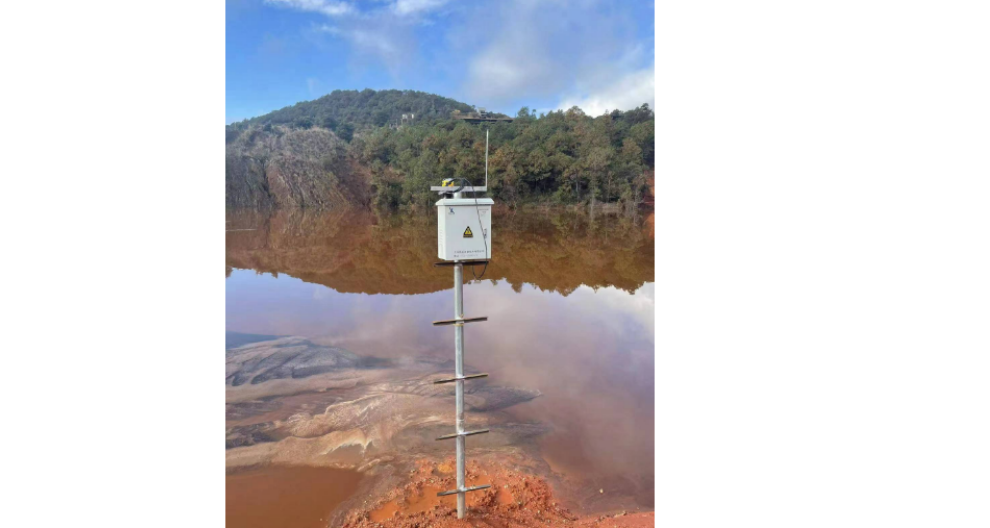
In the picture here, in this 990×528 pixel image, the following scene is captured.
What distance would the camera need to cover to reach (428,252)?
20453 mm

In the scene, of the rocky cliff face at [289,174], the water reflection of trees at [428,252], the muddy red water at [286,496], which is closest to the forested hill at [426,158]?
the rocky cliff face at [289,174]

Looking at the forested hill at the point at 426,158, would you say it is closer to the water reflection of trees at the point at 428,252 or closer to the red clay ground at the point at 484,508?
the water reflection of trees at the point at 428,252

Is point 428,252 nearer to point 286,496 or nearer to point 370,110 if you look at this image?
point 286,496

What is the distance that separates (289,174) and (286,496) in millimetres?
47334

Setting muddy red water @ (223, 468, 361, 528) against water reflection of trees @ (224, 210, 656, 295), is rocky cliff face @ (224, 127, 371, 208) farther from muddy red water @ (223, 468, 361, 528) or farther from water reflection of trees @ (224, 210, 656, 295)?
muddy red water @ (223, 468, 361, 528)

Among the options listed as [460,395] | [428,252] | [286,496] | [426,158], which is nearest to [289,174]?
[426,158]

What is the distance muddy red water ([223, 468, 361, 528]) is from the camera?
157 inches

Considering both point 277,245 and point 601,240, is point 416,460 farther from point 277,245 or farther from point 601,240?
point 277,245

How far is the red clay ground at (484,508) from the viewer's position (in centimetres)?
372

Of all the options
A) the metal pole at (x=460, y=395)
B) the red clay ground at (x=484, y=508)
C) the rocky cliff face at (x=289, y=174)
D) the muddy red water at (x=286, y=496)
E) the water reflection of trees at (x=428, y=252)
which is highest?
the rocky cliff face at (x=289, y=174)

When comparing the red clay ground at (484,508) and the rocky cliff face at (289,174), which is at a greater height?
the rocky cliff face at (289,174)

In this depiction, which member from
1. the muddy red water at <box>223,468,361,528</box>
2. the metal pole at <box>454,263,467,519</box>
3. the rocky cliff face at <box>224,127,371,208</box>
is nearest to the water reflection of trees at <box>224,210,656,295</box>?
the metal pole at <box>454,263,467,519</box>

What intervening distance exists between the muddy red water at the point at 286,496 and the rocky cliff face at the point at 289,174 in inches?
1658

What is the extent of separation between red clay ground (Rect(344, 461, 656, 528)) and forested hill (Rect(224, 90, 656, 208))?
22.4 metres
